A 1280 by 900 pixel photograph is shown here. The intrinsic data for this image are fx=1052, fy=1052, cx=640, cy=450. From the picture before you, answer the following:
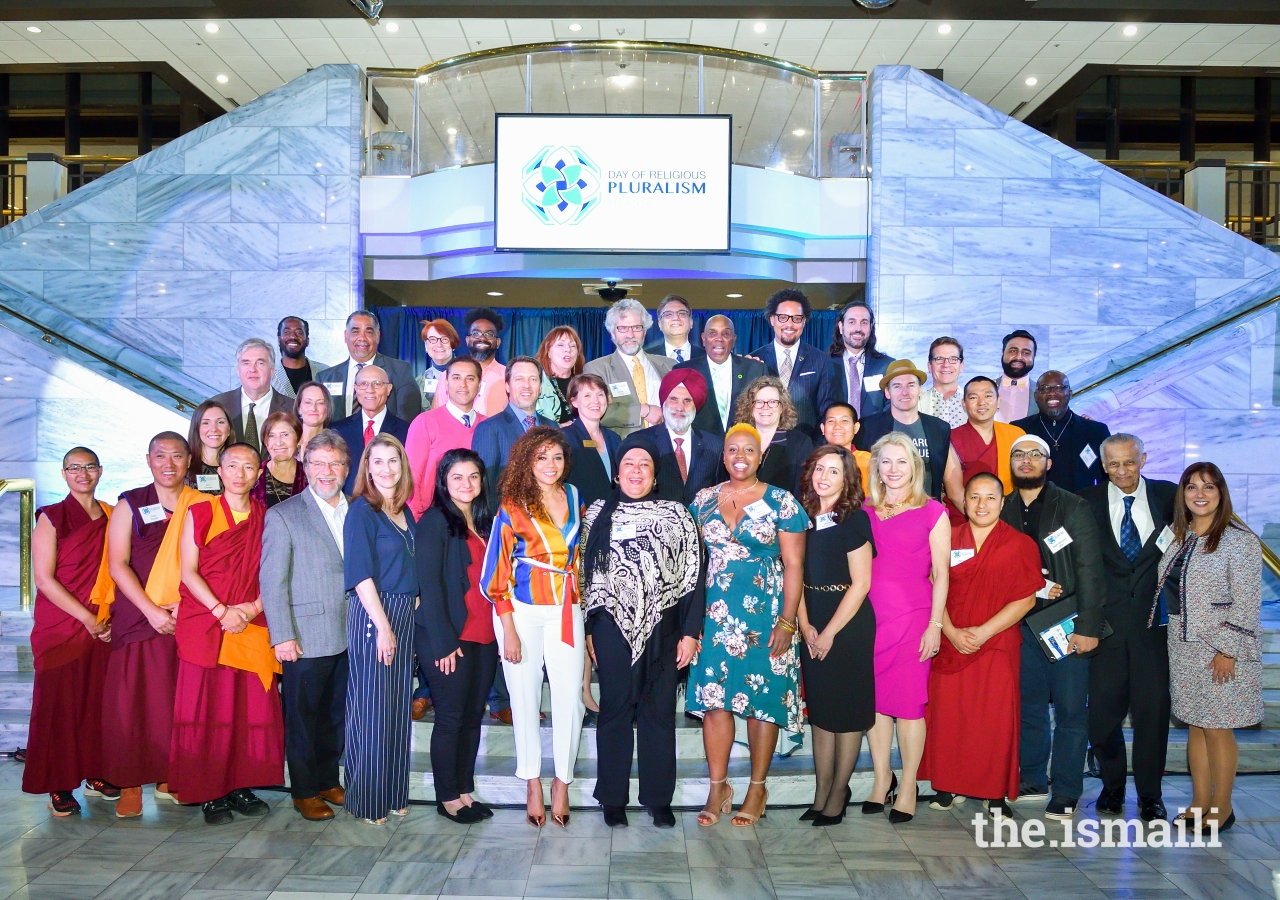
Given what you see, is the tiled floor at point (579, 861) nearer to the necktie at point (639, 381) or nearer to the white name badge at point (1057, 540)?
the white name badge at point (1057, 540)

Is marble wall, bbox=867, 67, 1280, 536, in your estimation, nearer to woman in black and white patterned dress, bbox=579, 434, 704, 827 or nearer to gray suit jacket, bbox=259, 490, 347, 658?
woman in black and white patterned dress, bbox=579, 434, 704, 827

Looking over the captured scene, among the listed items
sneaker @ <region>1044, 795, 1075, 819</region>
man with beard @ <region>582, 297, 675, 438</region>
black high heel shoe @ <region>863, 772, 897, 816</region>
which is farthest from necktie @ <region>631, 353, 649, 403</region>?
sneaker @ <region>1044, 795, 1075, 819</region>

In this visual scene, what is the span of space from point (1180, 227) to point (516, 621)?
7455 mm

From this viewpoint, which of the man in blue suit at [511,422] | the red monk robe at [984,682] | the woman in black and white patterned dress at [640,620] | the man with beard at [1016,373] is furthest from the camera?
the man with beard at [1016,373]

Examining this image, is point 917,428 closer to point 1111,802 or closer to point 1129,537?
point 1129,537

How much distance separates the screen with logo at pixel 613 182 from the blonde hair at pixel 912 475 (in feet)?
16.3

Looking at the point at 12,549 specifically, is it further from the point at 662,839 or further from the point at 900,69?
the point at 900,69

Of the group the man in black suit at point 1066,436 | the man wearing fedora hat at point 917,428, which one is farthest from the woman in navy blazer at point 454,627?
the man in black suit at point 1066,436

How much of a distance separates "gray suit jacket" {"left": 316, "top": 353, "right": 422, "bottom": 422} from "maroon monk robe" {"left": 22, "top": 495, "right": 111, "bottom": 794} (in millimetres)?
1594

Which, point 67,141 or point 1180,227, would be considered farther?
point 67,141

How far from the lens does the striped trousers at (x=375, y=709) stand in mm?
4102

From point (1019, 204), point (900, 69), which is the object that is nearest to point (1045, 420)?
point (1019, 204)

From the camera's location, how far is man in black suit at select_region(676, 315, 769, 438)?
528cm

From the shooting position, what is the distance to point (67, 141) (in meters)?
14.0
